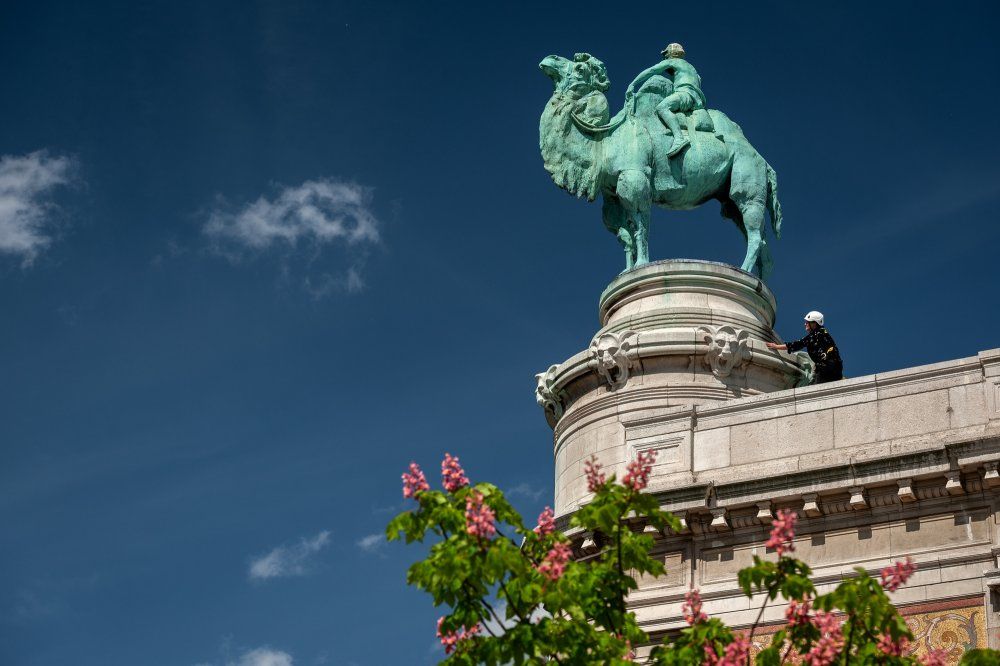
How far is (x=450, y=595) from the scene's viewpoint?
18625mm

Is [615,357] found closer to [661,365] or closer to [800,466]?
[661,365]

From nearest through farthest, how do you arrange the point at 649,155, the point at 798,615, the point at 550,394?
the point at 798,615
the point at 550,394
the point at 649,155

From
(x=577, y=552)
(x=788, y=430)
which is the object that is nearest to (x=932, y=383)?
(x=788, y=430)

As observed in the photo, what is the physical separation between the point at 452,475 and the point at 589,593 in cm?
203

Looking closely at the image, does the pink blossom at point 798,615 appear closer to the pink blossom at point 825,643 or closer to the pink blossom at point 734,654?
the pink blossom at point 825,643

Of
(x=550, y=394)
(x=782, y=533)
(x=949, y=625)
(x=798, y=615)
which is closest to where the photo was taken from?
(x=782, y=533)

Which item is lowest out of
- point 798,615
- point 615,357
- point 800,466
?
point 798,615

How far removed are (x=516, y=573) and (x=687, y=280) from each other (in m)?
13.6

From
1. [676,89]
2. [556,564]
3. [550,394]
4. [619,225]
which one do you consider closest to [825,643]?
[556,564]

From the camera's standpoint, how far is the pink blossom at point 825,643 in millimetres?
17703

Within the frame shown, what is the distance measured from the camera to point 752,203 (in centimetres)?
3334

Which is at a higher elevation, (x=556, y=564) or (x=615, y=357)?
(x=615, y=357)

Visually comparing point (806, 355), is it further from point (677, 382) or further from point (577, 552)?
point (577, 552)

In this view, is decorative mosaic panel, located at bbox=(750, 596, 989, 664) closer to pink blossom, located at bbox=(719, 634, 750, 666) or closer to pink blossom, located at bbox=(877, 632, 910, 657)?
pink blossom, located at bbox=(877, 632, 910, 657)
